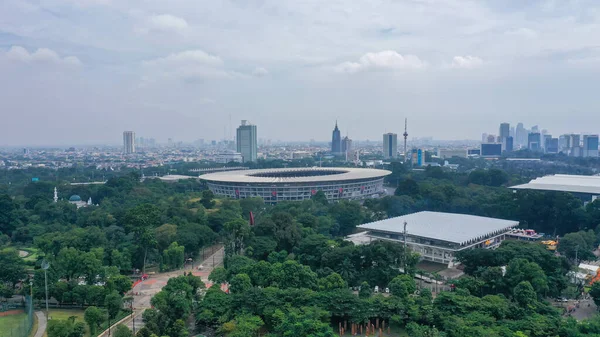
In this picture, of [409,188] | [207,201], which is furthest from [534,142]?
[207,201]

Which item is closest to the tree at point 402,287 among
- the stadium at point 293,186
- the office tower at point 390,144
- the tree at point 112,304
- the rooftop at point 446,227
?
the rooftop at point 446,227

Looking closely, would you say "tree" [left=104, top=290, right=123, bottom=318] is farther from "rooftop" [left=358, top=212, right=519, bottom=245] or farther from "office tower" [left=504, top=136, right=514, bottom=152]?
"office tower" [left=504, top=136, right=514, bottom=152]

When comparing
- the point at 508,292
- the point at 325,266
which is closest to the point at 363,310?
the point at 325,266

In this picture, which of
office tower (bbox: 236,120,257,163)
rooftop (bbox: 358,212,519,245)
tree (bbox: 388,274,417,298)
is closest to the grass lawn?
tree (bbox: 388,274,417,298)

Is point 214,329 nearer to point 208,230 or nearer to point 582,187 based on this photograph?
point 208,230

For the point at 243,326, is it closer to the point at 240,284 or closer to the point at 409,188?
the point at 240,284

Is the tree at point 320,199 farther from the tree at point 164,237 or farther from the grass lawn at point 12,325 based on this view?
the grass lawn at point 12,325

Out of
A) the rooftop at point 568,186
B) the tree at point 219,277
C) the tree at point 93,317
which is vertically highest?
the rooftop at point 568,186
